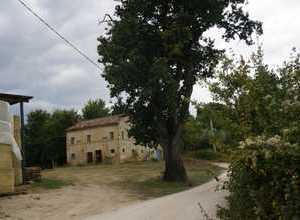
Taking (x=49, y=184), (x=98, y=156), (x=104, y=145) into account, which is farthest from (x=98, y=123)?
(x=49, y=184)

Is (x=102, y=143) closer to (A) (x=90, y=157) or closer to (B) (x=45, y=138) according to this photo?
(A) (x=90, y=157)

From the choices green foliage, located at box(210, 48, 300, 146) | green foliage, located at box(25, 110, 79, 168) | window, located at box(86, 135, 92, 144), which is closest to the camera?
green foliage, located at box(210, 48, 300, 146)

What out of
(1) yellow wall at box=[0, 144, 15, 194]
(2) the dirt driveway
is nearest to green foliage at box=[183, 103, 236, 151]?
(2) the dirt driveway

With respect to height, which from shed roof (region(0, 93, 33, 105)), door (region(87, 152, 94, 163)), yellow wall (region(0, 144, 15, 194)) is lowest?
yellow wall (region(0, 144, 15, 194))

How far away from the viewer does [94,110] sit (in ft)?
268

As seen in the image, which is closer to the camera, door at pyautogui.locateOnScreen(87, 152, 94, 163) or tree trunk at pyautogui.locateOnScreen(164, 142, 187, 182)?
tree trunk at pyautogui.locateOnScreen(164, 142, 187, 182)

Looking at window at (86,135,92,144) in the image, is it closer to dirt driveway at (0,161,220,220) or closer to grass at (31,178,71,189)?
dirt driveway at (0,161,220,220)

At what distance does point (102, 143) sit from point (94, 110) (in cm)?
1917

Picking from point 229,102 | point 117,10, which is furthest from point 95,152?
point 229,102

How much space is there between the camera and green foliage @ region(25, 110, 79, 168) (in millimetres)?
65250

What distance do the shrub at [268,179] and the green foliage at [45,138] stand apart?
60973 millimetres

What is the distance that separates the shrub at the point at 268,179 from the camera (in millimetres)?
4086

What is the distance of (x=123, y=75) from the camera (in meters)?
27.2

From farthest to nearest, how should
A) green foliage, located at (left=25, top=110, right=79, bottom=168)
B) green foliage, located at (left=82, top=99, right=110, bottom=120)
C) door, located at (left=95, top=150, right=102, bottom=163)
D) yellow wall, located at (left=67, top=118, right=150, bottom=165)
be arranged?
green foliage, located at (left=82, top=99, right=110, bottom=120) → green foliage, located at (left=25, top=110, right=79, bottom=168) → door, located at (left=95, top=150, right=102, bottom=163) → yellow wall, located at (left=67, top=118, right=150, bottom=165)
